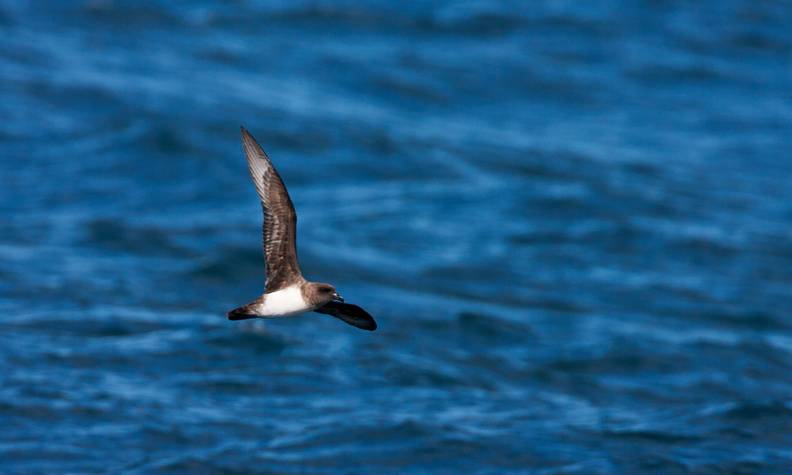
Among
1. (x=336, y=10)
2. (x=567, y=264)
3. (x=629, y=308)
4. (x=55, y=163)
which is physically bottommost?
(x=629, y=308)

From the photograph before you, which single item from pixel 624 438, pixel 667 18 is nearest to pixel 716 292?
pixel 624 438

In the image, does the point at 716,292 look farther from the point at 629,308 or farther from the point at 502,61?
the point at 502,61

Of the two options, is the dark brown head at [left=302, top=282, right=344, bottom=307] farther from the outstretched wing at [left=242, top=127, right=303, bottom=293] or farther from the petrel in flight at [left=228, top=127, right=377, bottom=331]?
the outstretched wing at [left=242, top=127, right=303, bottom=293]

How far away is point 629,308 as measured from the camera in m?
21.5

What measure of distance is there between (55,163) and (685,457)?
15.0 metres

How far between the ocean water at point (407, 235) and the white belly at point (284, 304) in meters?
6.77

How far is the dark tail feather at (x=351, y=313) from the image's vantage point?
9.87 meters

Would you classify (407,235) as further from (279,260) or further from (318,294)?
(318,294)

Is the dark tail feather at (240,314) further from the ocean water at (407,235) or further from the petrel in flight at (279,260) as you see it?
the ocean water at (407,235)

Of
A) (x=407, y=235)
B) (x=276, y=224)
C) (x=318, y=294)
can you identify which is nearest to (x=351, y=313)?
(x=318, y=294)

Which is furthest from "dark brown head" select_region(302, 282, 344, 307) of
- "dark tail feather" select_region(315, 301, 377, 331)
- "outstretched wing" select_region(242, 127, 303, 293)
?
"dark tail feather" select_region(315, 301, 377, 331)

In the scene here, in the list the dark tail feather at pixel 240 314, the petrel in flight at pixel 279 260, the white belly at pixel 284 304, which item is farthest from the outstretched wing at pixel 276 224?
the dark tail feather at pixel 240 314

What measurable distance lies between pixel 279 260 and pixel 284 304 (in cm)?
38

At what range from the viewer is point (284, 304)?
942 cm
